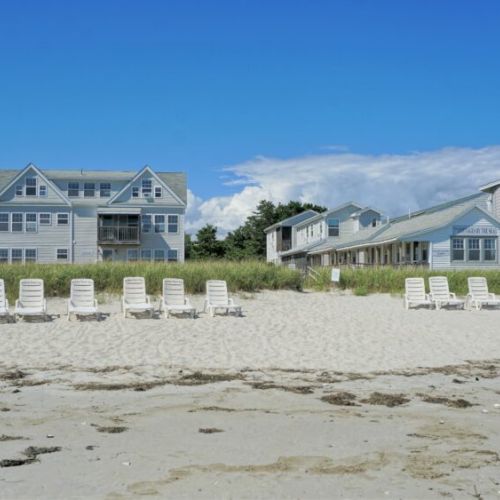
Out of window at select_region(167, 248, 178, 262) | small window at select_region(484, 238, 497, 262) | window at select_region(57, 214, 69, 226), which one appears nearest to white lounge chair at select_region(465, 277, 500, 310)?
small window at select_region(484, 238, 497, 262)

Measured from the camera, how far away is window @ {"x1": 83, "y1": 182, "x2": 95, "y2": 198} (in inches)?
2019

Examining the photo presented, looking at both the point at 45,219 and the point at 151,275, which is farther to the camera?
the point at 45,219

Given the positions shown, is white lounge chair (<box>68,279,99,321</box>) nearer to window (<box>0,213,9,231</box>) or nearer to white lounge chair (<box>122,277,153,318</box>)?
white lounge chair (<box>122,277,153,318</box>)

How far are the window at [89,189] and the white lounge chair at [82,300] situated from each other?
3372cm

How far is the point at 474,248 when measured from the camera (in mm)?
39938

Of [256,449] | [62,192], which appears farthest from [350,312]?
[62,192]

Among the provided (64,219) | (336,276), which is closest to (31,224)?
(64,219)

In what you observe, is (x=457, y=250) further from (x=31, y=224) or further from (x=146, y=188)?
(x=31, y=224)

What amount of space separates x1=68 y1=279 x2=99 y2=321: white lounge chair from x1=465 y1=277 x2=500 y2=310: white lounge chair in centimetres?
1226

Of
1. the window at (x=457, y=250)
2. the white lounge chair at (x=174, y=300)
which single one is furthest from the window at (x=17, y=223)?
the white lounge chair at (x=174, y=300)

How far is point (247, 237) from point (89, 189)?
112 ft

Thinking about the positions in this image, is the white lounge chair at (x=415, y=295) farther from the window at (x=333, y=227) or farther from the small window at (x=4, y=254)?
the window at (x=333, y=227)

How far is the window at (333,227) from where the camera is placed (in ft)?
188

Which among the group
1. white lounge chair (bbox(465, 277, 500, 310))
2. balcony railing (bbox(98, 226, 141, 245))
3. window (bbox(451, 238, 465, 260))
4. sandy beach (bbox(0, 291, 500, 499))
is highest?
balcony railing (bbox(98, 226, 141, 245))
